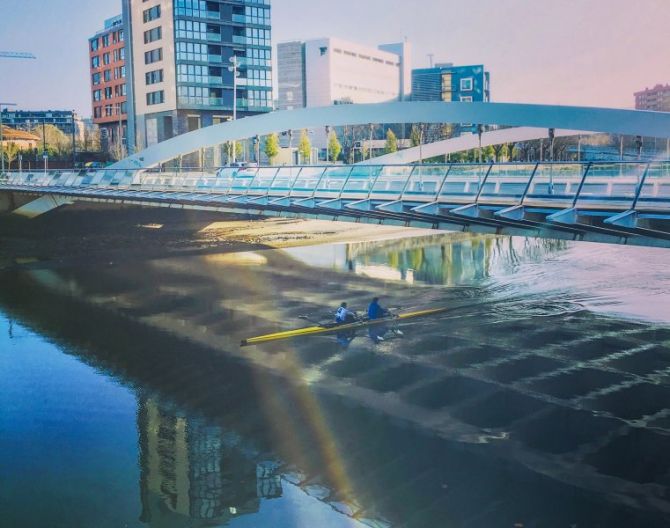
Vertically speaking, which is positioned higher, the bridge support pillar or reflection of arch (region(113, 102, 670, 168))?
reflection of arch (region(113, 102, 670, 168))

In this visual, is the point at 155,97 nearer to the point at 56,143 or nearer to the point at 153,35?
the point at 153,35

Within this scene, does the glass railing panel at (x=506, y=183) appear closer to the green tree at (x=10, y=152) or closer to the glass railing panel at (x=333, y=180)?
the glass railing panel at (x=333, y=180)

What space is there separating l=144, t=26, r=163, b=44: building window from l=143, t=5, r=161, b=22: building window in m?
1.09

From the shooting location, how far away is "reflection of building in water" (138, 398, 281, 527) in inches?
452

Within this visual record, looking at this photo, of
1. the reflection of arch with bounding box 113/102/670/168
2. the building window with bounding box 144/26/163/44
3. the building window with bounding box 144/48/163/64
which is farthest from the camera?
the building window with bounding box 144/48/163/64

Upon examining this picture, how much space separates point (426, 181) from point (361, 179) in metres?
2.87

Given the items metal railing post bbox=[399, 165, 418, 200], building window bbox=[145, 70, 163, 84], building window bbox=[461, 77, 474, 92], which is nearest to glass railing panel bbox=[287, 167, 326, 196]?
metal railing post bbox=[399, 165, 418, 200]

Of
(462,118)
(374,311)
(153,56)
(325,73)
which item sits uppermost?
(325,73)

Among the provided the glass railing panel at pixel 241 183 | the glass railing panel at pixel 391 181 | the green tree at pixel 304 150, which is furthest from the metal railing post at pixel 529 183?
the green tree at pixel 304 150

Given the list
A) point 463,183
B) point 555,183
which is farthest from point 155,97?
point 555,183

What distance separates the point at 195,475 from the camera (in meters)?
12.6

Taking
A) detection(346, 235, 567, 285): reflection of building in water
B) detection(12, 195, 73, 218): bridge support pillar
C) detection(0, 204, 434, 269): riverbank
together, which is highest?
detection(12, 195, 73, 218): bridge support pillar

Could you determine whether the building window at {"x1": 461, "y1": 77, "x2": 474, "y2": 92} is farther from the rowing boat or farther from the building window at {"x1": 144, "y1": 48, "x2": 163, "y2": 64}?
the rowing boat

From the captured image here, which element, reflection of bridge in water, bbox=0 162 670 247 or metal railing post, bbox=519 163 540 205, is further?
metal railing post, bbox=519 163 540 205
